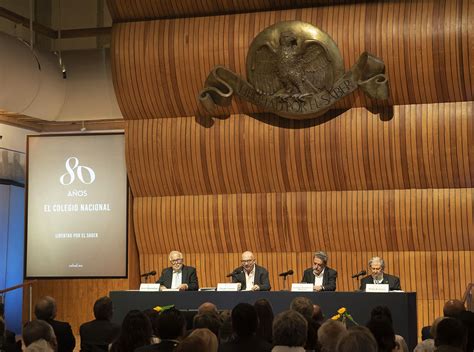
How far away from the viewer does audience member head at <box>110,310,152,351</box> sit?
16.8 feet

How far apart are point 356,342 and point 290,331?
864 millimetres

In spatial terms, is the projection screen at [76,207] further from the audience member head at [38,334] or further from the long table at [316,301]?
the audience member head at [38,334]

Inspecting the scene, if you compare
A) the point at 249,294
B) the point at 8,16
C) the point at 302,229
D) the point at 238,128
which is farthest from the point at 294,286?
the point at 8,16

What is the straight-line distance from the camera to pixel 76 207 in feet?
42.0

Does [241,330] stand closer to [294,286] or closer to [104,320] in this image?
[104,320]

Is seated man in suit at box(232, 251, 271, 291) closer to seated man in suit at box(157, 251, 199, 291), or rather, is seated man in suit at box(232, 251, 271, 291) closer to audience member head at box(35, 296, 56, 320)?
seated man in suit at box(157, 251, 199, 291)

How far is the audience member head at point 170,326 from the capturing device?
497 cm

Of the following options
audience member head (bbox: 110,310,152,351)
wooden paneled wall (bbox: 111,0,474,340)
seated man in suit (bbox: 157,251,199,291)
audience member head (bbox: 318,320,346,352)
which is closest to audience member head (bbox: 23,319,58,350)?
audience member head (bbox: 110,310,152,351)

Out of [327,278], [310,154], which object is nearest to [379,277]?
[327,278]

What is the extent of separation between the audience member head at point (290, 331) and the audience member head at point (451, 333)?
0.79 meters

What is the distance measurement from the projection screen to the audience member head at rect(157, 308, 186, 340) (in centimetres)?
773

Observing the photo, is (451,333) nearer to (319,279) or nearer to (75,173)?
(319,279)

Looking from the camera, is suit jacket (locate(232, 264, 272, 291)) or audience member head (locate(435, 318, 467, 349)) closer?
audience member head (locate(435, 318, 467, 349))

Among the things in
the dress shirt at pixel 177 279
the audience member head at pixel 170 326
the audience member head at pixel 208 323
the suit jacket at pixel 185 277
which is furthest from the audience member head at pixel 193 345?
the dress shirt at pixel 177 279
